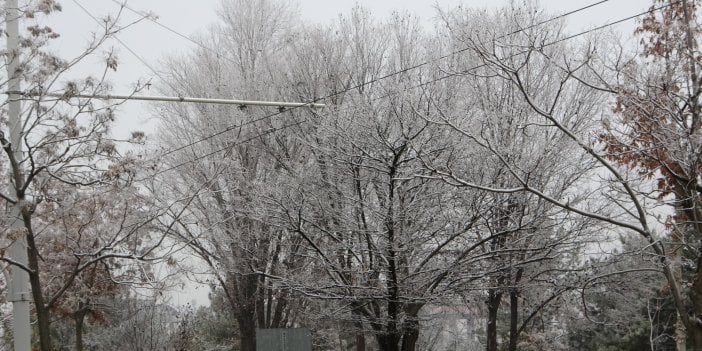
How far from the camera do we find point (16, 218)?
8.71 metres

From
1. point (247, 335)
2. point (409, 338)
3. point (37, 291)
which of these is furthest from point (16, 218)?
point (247, 335)

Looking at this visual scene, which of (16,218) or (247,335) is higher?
(16,218)

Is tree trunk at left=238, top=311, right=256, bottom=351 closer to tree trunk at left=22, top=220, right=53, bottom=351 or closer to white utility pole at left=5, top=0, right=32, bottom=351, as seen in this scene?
tree trunk at left=22, top=220, right=53, bottom=351

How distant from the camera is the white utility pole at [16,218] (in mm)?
8734

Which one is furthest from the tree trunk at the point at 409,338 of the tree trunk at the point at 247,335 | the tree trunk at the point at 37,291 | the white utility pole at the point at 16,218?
the white utility pole at the point at 16,218

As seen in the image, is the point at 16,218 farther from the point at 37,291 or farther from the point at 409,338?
the point at 409,338

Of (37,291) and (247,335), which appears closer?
(37,291)

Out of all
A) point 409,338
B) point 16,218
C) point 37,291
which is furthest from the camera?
point 409,338

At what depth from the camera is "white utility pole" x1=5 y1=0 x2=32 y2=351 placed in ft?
28.7

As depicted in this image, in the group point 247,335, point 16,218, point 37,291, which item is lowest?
point 247,335

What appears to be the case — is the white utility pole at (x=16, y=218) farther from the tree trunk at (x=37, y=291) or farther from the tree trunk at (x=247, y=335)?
the tree trunk at (x=247, y=335)

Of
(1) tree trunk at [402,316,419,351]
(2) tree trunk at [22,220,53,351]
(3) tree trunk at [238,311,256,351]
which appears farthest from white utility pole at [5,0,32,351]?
Result: (3) tree trunk at [238,311,256,351]

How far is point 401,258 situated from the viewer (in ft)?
51.7

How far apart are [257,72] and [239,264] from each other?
221 inches
